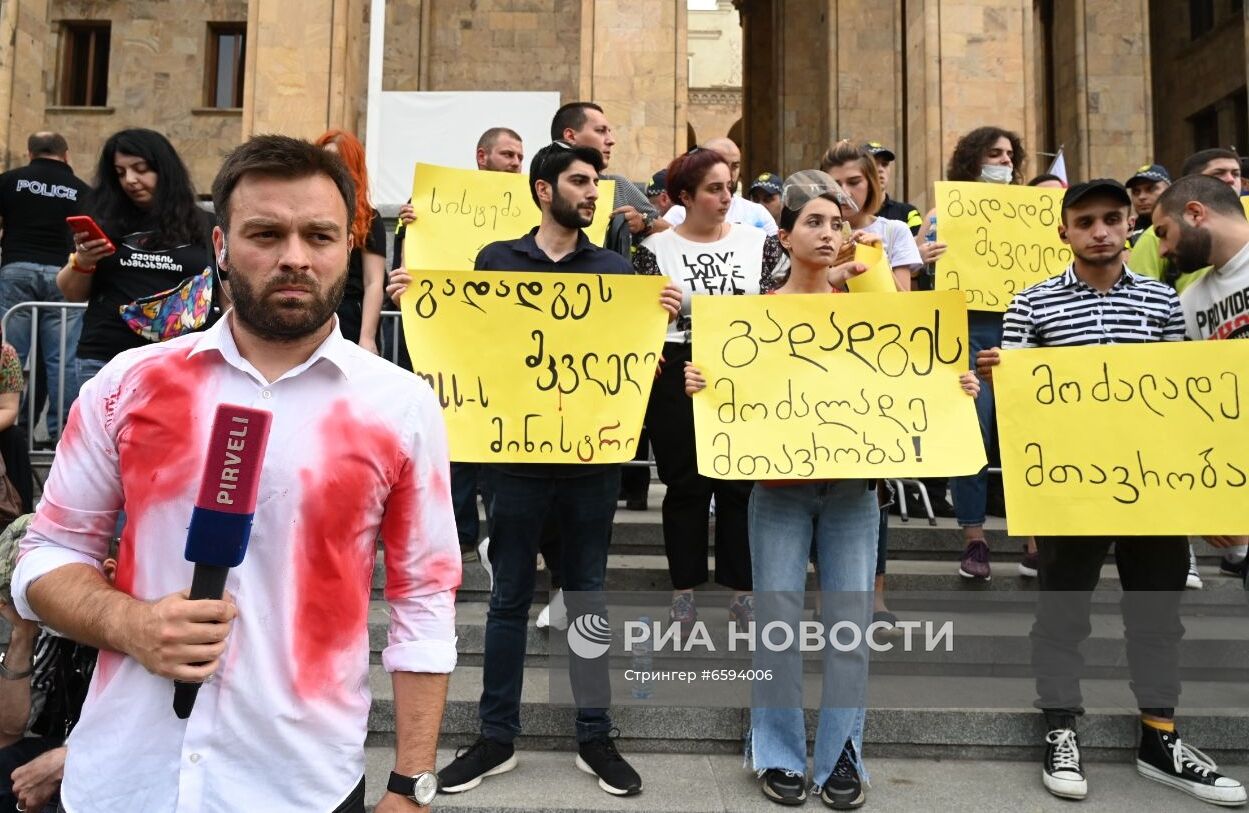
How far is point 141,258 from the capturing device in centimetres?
436

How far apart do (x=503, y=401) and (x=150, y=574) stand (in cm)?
220

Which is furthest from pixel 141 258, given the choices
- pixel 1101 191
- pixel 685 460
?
pixel 1101 191

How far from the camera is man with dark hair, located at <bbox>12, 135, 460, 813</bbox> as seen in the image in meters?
1.62

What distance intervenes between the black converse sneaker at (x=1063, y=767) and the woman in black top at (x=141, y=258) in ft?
12.8

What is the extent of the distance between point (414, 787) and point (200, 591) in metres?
0.53

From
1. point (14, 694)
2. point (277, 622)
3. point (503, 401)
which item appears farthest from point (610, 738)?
point (277, 622)

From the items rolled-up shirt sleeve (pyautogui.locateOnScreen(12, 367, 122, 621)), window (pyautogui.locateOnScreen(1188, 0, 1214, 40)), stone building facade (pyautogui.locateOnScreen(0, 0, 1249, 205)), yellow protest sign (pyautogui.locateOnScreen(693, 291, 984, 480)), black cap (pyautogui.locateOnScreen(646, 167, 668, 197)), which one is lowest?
rolled-up shirt sleeve (pyautogui.locateOnScreen(12, 367, 122, 621))

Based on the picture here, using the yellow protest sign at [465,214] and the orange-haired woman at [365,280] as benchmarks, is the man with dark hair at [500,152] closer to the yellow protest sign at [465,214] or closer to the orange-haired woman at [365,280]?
the yellow protest sign at [465,214]

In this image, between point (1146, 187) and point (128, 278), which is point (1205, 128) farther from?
point (128, 278)

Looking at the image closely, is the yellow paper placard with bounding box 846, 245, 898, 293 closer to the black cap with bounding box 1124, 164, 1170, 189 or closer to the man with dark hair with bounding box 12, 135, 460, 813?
the black cap with bounding box 1124, 164, 1170, 189

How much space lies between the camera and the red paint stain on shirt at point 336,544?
1690mm

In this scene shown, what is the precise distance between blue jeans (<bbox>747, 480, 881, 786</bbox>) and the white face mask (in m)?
3.45

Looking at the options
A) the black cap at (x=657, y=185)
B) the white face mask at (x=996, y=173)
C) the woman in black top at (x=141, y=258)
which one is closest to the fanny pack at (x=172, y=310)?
the woman in black top at (x=141, y=258)

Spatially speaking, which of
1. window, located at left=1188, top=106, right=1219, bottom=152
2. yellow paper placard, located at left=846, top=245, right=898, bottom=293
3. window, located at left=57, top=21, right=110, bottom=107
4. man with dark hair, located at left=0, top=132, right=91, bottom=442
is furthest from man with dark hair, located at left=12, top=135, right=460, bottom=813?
window, located at left=57, top=21, right=110, bottom=107
